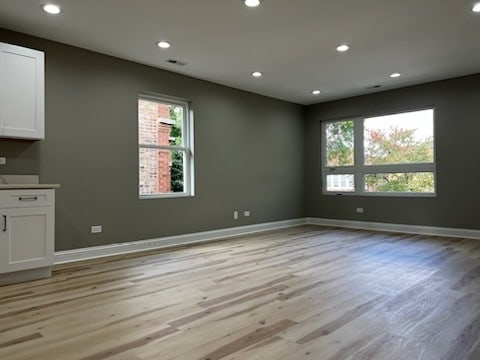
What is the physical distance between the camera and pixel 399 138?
655 cm

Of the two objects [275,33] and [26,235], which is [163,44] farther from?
[26,235]

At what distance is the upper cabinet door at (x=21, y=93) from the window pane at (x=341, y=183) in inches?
219

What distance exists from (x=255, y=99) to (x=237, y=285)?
4333mm

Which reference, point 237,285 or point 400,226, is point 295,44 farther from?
point 400,226

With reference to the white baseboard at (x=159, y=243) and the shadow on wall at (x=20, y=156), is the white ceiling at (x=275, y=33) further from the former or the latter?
the white baseboard at (x=159, y=243)

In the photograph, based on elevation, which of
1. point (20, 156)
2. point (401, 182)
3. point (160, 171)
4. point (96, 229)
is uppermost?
point (20, 156)

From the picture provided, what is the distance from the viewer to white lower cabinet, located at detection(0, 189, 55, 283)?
Answer: 3229 millimetres

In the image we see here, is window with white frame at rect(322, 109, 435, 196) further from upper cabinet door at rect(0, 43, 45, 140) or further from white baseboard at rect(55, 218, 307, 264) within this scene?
upper cabinet door at rect(0, 43, 45, 140)

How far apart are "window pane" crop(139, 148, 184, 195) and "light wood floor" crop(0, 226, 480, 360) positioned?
1.15 metres

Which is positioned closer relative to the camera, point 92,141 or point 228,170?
point 92,141

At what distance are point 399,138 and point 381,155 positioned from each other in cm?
45

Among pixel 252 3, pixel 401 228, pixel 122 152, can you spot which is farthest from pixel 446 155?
pixel 122 152

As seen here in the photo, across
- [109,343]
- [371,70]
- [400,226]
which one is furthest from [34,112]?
[400,226]

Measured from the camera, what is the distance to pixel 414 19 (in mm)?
3658
